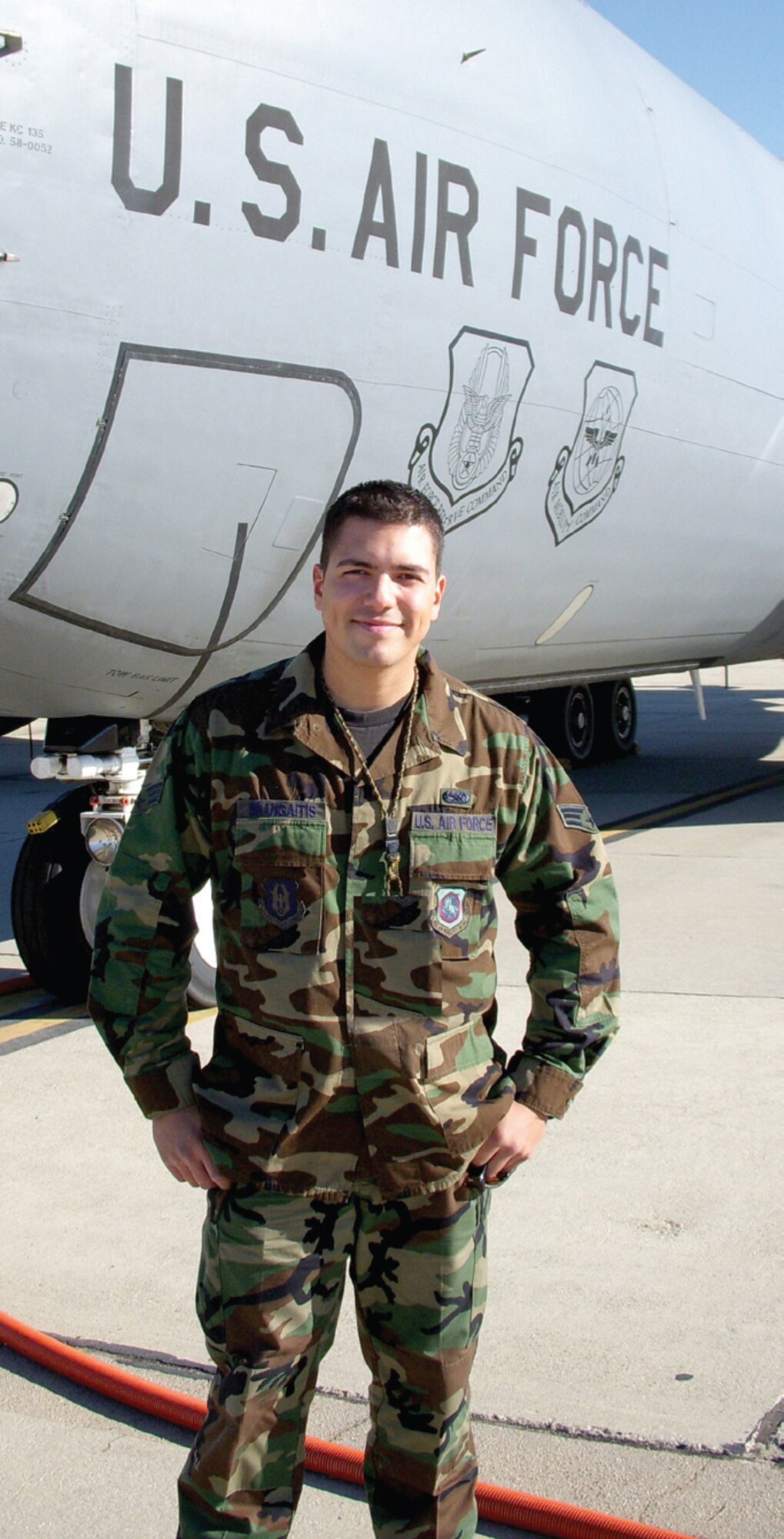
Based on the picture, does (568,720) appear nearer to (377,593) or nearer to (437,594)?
(437,594)

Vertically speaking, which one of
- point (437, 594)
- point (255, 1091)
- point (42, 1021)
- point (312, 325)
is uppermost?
point (312, 325)

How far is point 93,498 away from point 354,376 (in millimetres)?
1048

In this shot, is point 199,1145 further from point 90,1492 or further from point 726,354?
point 726,354

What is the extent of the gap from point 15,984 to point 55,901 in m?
0.91

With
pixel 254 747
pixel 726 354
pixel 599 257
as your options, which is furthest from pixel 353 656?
pixel 726 354

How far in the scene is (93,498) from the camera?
4.36 metres

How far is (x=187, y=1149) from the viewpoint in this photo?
93.0 inches

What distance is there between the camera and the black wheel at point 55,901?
6133 mm

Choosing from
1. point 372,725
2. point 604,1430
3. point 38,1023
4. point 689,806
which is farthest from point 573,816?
point 689,806

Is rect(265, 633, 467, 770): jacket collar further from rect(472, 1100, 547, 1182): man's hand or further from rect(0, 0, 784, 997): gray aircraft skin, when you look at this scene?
rect(0, 0, 784, 997): gray aircraft skin

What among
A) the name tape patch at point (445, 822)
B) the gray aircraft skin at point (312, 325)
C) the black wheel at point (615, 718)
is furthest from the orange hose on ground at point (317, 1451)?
the black wheel at point (615, 718)

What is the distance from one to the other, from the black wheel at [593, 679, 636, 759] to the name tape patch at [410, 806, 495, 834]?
1278 centimetres

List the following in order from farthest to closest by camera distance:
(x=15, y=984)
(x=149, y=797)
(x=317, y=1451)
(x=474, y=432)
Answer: (x=15, y=984)
(x=474, y=432)
(x=317, y=1451)
(x=149, y=797)

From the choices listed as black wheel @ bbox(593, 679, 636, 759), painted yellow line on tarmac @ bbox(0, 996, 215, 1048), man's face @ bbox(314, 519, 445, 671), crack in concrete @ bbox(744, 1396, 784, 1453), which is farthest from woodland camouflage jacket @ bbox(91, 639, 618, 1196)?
black wheel @ bbox(593, 679, 636, 759)
